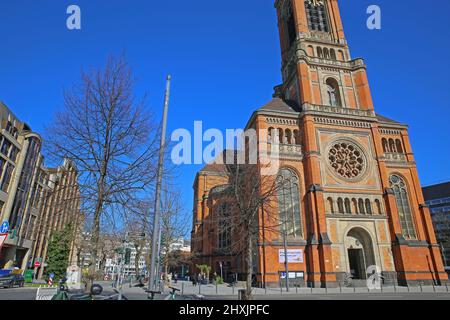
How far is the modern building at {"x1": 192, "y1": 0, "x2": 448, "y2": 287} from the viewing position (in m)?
28.2

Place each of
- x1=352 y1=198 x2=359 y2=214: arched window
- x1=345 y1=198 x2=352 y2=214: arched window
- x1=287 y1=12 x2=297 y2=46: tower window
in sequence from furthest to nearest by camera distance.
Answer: x1=287 y1=12 x2=297 y2=46: tower window, x1=352 y1=198 x2=359 y2=214: arched window, x1=345 y1=198 x2=352 y2=214: arched window

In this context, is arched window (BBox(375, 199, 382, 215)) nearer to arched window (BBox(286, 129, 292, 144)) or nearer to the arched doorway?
the arched doorway

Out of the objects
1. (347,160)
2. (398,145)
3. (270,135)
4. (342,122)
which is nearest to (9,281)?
(270,135)

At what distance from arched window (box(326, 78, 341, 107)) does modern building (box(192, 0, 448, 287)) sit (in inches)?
6.8

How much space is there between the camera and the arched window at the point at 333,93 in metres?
38.3

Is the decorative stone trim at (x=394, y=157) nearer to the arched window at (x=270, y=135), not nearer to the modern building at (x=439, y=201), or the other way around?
the arched window at (x=270, y=135)

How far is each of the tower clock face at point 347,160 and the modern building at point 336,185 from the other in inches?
4.9

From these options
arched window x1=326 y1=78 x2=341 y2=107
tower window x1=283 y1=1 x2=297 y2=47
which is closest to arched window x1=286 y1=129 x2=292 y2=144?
arched window x1=326 y1=78 x2=341 y2=107

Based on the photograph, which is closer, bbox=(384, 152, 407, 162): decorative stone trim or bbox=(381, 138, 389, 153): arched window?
bbox=(384, 152, 407, 162): decorative stone trim

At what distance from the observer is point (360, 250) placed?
102ft

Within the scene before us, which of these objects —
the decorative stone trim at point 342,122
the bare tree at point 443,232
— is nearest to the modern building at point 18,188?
the decorative stone trim at point 342,122

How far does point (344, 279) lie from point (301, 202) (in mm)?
8728

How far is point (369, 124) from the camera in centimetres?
3566

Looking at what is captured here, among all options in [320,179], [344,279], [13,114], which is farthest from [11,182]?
[344,279]
